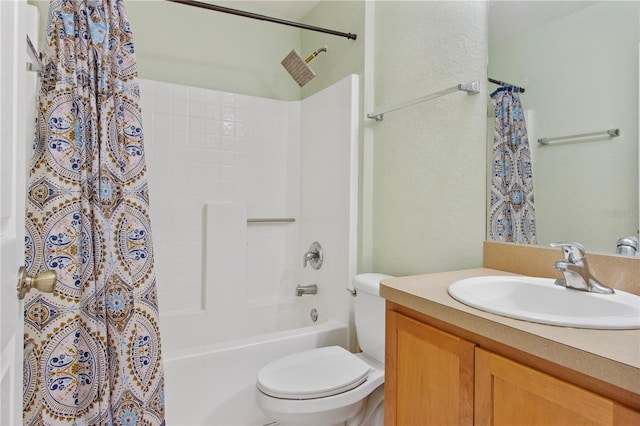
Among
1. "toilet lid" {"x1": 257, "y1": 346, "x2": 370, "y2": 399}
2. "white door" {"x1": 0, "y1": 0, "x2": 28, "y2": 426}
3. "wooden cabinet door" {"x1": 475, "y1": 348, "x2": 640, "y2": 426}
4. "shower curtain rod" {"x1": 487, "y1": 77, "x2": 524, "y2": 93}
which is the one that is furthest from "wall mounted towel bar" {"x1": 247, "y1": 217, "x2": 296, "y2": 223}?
"wooden cabinet door" {"x1": 475, "y1": 348, "x2": 640, "y2": 426}

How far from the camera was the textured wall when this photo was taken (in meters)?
1.45

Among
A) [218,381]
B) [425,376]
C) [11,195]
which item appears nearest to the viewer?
[11,195]

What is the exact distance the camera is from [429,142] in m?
1.61

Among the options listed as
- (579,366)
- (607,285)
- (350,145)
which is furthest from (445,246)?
(579,366)

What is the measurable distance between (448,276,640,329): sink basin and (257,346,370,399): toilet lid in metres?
0.60

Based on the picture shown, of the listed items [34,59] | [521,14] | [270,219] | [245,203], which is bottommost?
[270,219]

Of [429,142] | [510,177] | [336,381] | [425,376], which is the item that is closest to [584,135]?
[510,177]

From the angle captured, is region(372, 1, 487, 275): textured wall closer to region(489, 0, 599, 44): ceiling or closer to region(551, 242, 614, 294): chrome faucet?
region(489, 0, 599, 44): ceiling

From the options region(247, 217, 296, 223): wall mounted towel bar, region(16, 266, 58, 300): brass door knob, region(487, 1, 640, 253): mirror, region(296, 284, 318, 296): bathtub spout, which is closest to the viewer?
region(16, 266, 58, 300): brass door knob

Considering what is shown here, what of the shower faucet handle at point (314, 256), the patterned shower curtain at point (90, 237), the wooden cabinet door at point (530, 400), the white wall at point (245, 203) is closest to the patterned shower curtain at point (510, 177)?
the wooden cabinet door at point (530, 400)

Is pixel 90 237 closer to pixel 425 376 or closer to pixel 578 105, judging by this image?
pixel 425 376

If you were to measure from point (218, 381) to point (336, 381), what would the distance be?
54 centimetres

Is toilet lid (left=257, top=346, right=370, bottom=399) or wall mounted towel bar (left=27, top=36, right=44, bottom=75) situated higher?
wall mounted towel bar (left=27, top=36, right=44, bottom=75)

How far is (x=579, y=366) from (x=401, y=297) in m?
0.46
